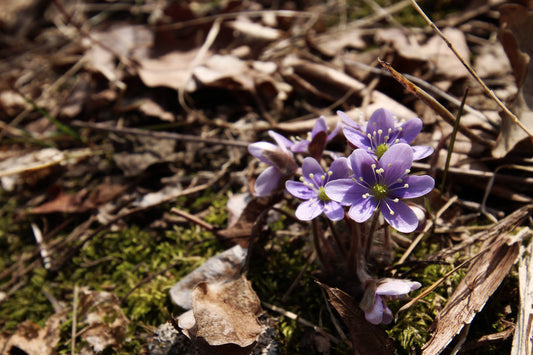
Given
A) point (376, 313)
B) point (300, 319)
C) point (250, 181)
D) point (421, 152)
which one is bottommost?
point (300, 319)

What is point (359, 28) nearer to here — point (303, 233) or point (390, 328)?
point (303, 233)

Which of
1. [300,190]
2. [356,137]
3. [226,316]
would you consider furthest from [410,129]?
[226,316]

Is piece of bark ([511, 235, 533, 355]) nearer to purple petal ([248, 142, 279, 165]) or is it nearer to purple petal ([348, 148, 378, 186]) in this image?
purple petal ([348, 148, 378, 186])

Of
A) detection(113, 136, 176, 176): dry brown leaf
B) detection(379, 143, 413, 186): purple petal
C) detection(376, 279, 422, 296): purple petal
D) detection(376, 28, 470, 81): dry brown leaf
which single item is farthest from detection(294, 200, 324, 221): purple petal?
detection(376, 28, 470, 81): dry brown leaf

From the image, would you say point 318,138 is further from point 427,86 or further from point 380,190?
point 427,86

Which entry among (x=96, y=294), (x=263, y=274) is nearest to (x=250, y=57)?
(x=263, y=274)

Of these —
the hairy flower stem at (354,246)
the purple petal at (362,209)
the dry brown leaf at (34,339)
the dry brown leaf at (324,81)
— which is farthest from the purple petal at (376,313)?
the dry brown leaf at (34,339)

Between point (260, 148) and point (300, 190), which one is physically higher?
point (260, 148)
